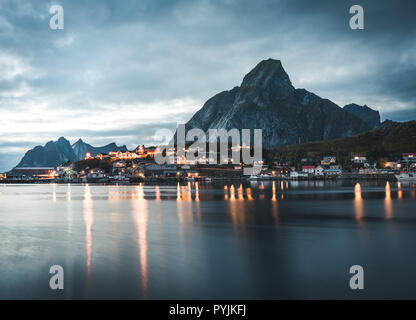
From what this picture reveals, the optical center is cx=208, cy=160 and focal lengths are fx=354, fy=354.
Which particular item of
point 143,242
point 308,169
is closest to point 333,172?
point 308,169

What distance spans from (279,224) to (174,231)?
6.86 meters

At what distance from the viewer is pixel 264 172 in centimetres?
15425

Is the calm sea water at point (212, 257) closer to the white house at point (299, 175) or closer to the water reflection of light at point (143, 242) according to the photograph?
the water reflection of light at point (143, 242)

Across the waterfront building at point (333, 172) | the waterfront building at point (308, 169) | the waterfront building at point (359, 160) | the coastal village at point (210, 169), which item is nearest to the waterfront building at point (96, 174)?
the coastal village at point (210, 169)

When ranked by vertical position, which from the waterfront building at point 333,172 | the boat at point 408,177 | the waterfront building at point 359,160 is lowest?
the boat at point 408,177

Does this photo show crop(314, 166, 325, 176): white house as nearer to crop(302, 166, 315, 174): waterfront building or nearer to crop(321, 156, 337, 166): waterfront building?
crop(302, 166, 315, 174): waterfront building

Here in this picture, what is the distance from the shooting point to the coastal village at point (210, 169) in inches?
5512

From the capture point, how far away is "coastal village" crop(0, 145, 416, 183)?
140 metres

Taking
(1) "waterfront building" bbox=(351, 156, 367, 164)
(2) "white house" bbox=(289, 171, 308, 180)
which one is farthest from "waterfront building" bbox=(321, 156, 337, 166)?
(2) "white house" bbox=(289, 171, 308, 180)

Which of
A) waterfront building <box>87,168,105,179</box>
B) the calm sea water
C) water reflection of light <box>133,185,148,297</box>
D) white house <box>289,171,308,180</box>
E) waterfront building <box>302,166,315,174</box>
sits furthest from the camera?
waterfront building <box>87,168,105,179</box>

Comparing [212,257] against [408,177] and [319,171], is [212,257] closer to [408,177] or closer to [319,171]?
[408,177]

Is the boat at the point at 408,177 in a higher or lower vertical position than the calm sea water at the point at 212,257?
lower
